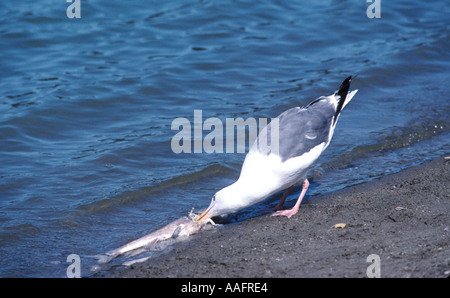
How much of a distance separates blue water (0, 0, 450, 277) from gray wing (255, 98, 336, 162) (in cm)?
100

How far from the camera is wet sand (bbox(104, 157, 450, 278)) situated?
14.8ft

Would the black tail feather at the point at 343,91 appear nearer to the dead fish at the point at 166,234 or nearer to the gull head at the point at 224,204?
the gull head at the point at 224,204

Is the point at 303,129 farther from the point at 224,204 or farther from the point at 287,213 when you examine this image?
the point at 224,204

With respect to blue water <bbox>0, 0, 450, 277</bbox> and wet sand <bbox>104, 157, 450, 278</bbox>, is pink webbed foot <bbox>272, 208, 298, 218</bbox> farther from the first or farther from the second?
blue water <bbox>0, 0, 450, 277</bbox>

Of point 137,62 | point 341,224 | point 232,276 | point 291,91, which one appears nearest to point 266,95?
point 291,91

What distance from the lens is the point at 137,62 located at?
1118 centimetres

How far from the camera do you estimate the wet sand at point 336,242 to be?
450cm

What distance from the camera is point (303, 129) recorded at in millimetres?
5969

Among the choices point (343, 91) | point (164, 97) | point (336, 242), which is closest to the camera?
point (336, 242)

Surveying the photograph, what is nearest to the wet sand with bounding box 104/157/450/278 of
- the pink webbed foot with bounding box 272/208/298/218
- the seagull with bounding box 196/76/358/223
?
the pink webbed foot with bounding box 272/208/298/218

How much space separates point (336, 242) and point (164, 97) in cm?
559

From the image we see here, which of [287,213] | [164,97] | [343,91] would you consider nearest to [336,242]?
[287,213]

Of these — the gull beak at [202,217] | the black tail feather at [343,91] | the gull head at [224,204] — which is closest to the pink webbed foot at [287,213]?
the gull head at [224,204]

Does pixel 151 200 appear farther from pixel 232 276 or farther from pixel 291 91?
pixel 291 91
